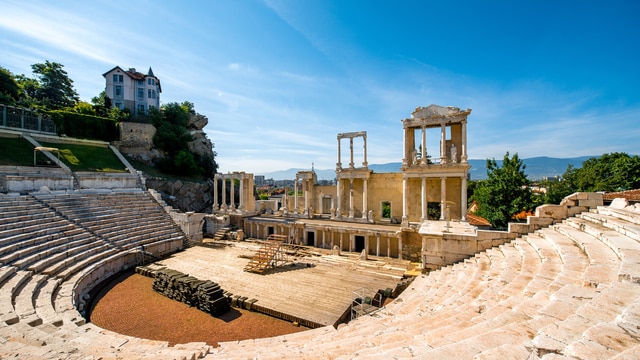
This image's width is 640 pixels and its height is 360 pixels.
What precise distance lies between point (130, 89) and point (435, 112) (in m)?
50.8

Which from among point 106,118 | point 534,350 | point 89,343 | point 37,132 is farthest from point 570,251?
point 106,118

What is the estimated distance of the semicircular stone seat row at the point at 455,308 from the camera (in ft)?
12.8

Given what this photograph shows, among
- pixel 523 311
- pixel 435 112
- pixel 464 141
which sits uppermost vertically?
pixel 435 112

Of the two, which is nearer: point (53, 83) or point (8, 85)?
point (8, 85)

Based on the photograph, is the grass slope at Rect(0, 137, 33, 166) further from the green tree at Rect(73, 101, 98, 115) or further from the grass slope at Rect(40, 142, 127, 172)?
the green tree at Rect(73, 101, 98, 115)

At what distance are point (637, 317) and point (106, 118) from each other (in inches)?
1938

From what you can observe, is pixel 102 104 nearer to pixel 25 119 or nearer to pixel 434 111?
pixel 25 119

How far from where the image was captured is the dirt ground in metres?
9.73

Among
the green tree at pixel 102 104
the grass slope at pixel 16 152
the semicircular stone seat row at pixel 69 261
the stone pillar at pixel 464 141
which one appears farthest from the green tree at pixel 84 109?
the stone pillar at pixel 464 141

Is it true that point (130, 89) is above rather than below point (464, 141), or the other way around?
above

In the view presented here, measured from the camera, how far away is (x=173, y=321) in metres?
10.7

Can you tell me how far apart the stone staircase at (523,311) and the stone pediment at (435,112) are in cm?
1150

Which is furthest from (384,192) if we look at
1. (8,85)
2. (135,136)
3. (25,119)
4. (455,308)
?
(8,85)

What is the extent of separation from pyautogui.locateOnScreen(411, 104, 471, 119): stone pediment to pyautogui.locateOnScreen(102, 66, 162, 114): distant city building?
143ft
